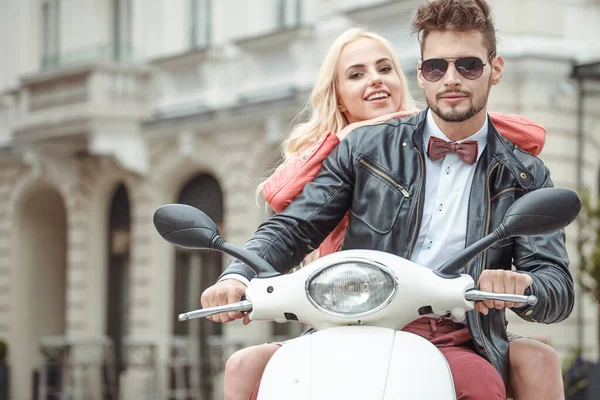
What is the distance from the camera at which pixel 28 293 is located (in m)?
24.0

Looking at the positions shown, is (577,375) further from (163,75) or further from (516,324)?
(163,75)

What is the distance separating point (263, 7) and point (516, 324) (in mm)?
6716

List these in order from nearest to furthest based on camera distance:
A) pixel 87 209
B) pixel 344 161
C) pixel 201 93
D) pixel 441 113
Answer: pixel 441 113, pixel 344 161, pixel 201 93, pixel 87 209

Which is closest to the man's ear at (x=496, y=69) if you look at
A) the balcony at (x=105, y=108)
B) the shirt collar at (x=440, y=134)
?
the shirt collar at (x=440, y=134)

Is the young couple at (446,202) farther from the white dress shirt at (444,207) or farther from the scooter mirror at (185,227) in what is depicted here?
the scooter mirror at (185,227)

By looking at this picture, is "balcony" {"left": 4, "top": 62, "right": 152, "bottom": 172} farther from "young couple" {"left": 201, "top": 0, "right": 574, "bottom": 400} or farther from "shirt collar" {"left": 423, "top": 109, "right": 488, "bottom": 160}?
"shirt collar" {"left": 423, "top": 109, "right": 488, "bottom": 160}

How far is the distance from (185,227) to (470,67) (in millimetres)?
759

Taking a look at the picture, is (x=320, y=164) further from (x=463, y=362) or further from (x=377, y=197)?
(x=463, y=362)

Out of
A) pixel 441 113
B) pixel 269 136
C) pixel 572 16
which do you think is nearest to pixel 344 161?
pixel 441 113

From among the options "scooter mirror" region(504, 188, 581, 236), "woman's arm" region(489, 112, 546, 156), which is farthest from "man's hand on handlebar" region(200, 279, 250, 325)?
"woman's arm" region(489, 112, 546, 156)

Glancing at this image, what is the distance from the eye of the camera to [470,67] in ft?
9.88

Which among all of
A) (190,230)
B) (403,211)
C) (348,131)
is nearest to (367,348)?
(190,230)

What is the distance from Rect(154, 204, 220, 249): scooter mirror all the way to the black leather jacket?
0.49 feet

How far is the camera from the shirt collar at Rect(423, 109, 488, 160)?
323 cm
